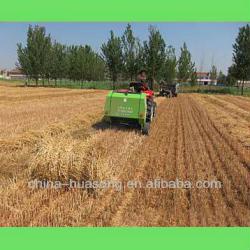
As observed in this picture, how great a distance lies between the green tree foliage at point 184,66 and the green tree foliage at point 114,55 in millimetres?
15441

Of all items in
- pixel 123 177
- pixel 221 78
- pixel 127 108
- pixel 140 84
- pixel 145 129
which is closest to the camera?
pixel 123 177

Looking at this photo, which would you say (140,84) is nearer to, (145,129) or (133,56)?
(145,129)

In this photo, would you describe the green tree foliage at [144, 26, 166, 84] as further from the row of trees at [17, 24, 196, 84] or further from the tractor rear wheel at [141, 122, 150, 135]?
the tractor rear wheel at [141, 122, 150, 135]

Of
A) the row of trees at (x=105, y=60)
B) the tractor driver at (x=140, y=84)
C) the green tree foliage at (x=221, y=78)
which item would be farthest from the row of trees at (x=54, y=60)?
the tractor driver at (x=140, y=84)

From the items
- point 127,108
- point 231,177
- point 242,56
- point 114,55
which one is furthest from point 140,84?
point 242,56

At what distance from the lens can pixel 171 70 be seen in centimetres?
5344

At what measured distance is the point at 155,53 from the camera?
1704 inches

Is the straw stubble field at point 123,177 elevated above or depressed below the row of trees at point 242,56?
below

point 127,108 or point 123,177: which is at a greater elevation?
point 127,108

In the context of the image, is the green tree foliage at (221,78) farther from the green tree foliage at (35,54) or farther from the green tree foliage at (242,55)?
the green tree foliage at (35,54)

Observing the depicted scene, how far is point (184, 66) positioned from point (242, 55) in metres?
13.6

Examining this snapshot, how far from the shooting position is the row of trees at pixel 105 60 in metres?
41.3

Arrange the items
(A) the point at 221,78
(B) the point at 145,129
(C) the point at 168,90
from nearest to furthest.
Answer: (B) the point at 145,129
(C) the point at 168,90
(A) the point at 221,78

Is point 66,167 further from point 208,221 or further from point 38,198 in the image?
point 208,221
